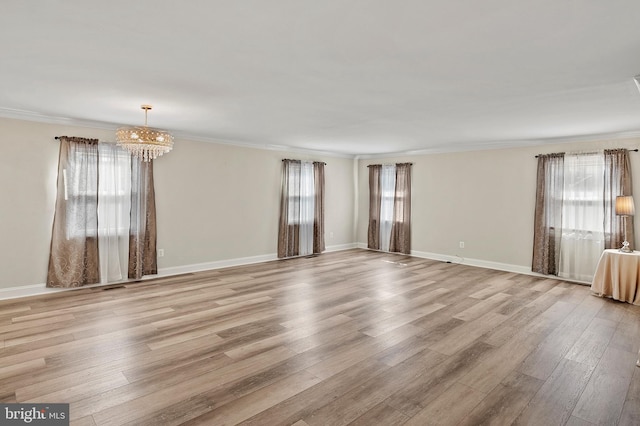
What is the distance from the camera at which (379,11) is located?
6.14ft

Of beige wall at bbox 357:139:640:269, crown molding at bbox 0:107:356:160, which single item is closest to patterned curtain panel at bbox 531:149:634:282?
beige wall at bbox 357:139:640:269

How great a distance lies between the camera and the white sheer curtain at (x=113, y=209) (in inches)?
203

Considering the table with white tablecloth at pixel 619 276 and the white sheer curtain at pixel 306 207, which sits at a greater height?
the white sheer curtain at pixel 306 207

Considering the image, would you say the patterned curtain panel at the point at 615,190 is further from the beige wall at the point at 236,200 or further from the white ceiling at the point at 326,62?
the white ceiling at the point at 326,62

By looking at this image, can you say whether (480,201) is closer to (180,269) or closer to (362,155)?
(362,155)

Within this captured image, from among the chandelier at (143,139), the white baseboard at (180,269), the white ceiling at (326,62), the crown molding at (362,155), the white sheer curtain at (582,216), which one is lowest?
the white baseboard at (180,269)

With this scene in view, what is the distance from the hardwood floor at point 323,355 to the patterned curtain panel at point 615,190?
108cm

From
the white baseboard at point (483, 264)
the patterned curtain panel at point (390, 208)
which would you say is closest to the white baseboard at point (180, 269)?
the patterned curtain panel at point (390, 208)

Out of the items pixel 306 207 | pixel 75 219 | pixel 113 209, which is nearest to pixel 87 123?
pixel 113 209

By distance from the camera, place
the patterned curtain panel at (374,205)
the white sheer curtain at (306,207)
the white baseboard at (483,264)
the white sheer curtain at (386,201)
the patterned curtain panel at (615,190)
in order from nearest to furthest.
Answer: the patterned curtain panel at (615,190)
the white baseboard at (483,264)
the white sheer curtain at (306,207)
the white sheer curtain at (386,201)
the patterned curtain panel at (374,205)

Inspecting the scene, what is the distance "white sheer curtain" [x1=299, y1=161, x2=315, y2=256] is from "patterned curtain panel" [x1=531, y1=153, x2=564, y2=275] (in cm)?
448

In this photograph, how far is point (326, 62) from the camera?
2.63 metres

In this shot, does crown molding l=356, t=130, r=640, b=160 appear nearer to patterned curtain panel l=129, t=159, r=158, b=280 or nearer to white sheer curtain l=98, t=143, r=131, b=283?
patterned curtain panel l=129, t=159, r=158, b=280

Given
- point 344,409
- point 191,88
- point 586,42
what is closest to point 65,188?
point 191,88
